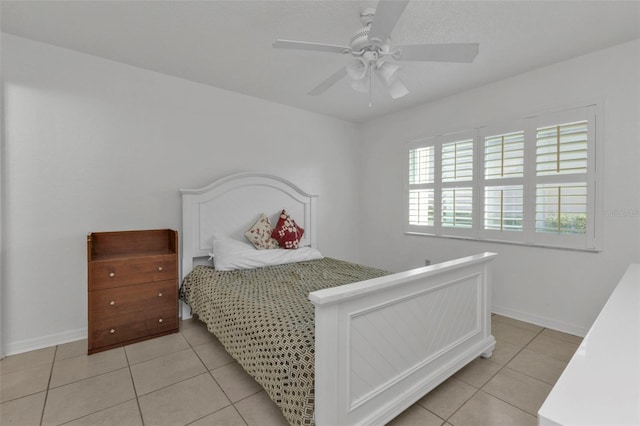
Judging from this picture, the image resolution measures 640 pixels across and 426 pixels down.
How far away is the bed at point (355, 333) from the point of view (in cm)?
130

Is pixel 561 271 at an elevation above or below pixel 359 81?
below

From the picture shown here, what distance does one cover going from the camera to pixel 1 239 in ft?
7.42

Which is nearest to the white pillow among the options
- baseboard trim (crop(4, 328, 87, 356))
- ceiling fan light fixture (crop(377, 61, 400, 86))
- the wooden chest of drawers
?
the wooden chest of drawers

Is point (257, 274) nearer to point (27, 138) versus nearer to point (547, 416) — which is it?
Answer: point (27, 138)

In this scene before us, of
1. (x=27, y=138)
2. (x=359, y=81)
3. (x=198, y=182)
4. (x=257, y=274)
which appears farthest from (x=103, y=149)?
(x=359, y=81)

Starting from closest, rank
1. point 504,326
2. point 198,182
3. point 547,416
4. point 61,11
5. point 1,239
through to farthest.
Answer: point 547,416 < point 61,11 < point 1,239 < point 504,326 < point 198,182

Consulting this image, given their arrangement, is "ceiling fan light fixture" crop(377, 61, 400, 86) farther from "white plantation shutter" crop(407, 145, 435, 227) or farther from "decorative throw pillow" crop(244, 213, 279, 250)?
"decorative throw pillow" crop(244, 213, 279, 250)

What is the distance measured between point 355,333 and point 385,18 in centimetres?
154

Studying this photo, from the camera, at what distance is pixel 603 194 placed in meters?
2.49

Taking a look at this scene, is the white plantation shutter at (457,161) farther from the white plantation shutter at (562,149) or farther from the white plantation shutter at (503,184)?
the white plantation shutter at (562,149)

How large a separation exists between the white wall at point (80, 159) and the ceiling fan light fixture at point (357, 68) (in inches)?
74.9

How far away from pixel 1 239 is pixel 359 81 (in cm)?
296

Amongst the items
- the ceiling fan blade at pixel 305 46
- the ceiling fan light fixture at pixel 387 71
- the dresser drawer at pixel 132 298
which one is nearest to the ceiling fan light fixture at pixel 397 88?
the ceiling fan light fixture at pixel 387 71

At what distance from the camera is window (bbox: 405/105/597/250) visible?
261cm
